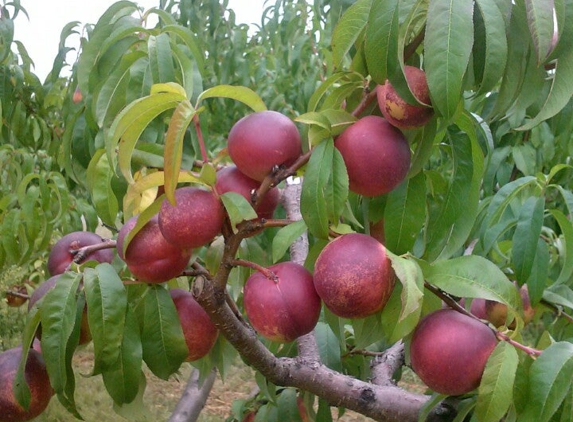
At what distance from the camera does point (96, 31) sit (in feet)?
3.48

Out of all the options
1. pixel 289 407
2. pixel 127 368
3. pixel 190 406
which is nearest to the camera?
pixel 127 368

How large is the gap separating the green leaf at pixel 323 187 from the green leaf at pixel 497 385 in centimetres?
21

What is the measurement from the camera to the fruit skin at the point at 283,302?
0.70 meters

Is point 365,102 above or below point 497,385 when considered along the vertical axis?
above

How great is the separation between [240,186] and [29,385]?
0.38 meters

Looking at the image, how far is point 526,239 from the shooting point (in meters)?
0.93

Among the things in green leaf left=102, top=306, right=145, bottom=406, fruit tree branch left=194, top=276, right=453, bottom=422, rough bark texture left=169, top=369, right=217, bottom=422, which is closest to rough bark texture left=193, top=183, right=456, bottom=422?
fruit tree branch left=194, top=276, right=453, bottom=422

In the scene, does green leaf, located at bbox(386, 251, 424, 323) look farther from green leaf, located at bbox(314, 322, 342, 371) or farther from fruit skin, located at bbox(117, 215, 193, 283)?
green leaf, located at bbox(314, 322, 342, 371)

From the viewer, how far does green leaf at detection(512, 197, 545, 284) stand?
910mm

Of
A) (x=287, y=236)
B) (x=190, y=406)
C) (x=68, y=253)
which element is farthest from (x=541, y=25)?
(x=190, y=406)

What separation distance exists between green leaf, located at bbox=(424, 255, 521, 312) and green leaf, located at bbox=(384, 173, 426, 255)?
0.06m

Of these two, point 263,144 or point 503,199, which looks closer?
point 263,144

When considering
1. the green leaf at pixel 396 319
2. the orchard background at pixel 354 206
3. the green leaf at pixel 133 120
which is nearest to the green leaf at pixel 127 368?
the orchard background at pixel 354 206

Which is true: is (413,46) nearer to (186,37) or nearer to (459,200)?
(459,200)
